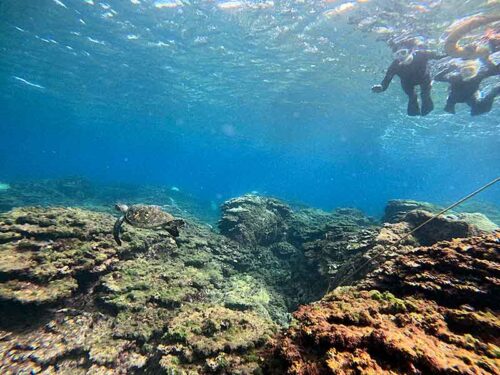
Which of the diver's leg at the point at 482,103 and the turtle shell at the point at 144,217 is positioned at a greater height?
the diver's leg at the point at 482,103

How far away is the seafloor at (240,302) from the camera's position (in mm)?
2312

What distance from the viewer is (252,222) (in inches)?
494

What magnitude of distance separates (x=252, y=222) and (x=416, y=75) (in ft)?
32.9

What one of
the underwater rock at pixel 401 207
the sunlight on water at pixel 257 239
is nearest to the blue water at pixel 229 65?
the sunlight on water at pixel 257 239

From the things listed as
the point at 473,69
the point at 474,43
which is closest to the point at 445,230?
the point at 473,69

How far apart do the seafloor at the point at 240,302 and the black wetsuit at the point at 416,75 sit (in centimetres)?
499

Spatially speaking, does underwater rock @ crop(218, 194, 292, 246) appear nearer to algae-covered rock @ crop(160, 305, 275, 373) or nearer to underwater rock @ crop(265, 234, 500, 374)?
algae-covered rock @ crop(160, 305, 275, 373)

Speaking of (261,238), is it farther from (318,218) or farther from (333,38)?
(333,38)

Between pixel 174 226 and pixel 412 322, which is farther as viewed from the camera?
pixel 174 226

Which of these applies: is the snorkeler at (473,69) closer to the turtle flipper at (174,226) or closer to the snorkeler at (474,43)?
the snorkeler at (474,43)

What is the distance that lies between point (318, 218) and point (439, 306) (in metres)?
13.0

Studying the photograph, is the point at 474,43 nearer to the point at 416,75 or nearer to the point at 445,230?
the point at 416,75

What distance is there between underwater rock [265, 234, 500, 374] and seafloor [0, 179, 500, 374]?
0.5 inches

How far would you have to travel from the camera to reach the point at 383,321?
256 cm
